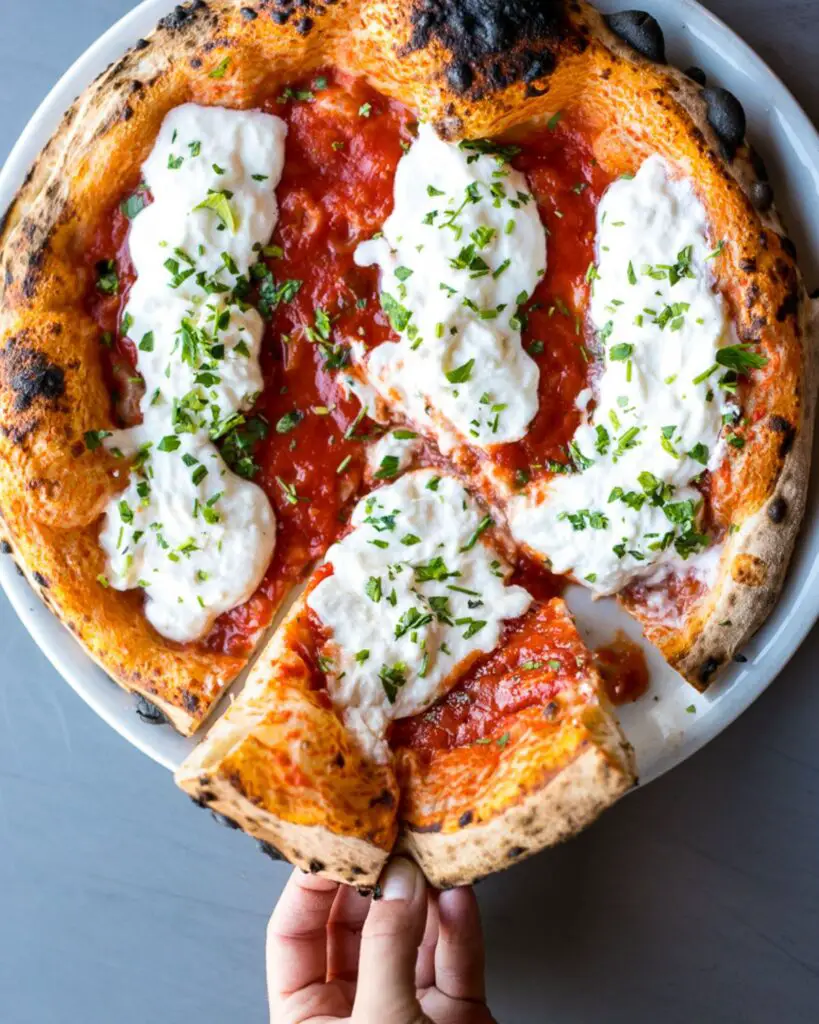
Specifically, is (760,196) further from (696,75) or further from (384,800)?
(384,800)

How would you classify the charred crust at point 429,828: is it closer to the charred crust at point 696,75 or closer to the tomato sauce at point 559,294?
the tomato sauce at point 559,294

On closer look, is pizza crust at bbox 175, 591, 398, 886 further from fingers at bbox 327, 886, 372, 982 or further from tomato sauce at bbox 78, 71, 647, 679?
fingers at bbox 327, 886, 372, 982

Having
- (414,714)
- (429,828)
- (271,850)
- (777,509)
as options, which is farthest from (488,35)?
(271,850)

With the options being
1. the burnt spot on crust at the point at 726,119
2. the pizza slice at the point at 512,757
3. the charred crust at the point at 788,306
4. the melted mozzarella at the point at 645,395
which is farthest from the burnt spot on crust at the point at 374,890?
the burnt spot on crust at the point at 726,119

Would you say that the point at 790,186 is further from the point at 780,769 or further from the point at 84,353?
the point at 84,353

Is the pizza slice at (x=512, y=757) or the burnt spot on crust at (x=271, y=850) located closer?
the pizza slice at (x=512, y=757)

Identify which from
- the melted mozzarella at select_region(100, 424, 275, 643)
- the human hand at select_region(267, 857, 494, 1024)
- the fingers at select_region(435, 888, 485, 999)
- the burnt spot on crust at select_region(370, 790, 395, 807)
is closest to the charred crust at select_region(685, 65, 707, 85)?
the melted mozzarella at select_region(100, 424, 275, 643)

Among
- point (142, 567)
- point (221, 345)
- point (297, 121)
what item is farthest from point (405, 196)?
point (142, 567)
